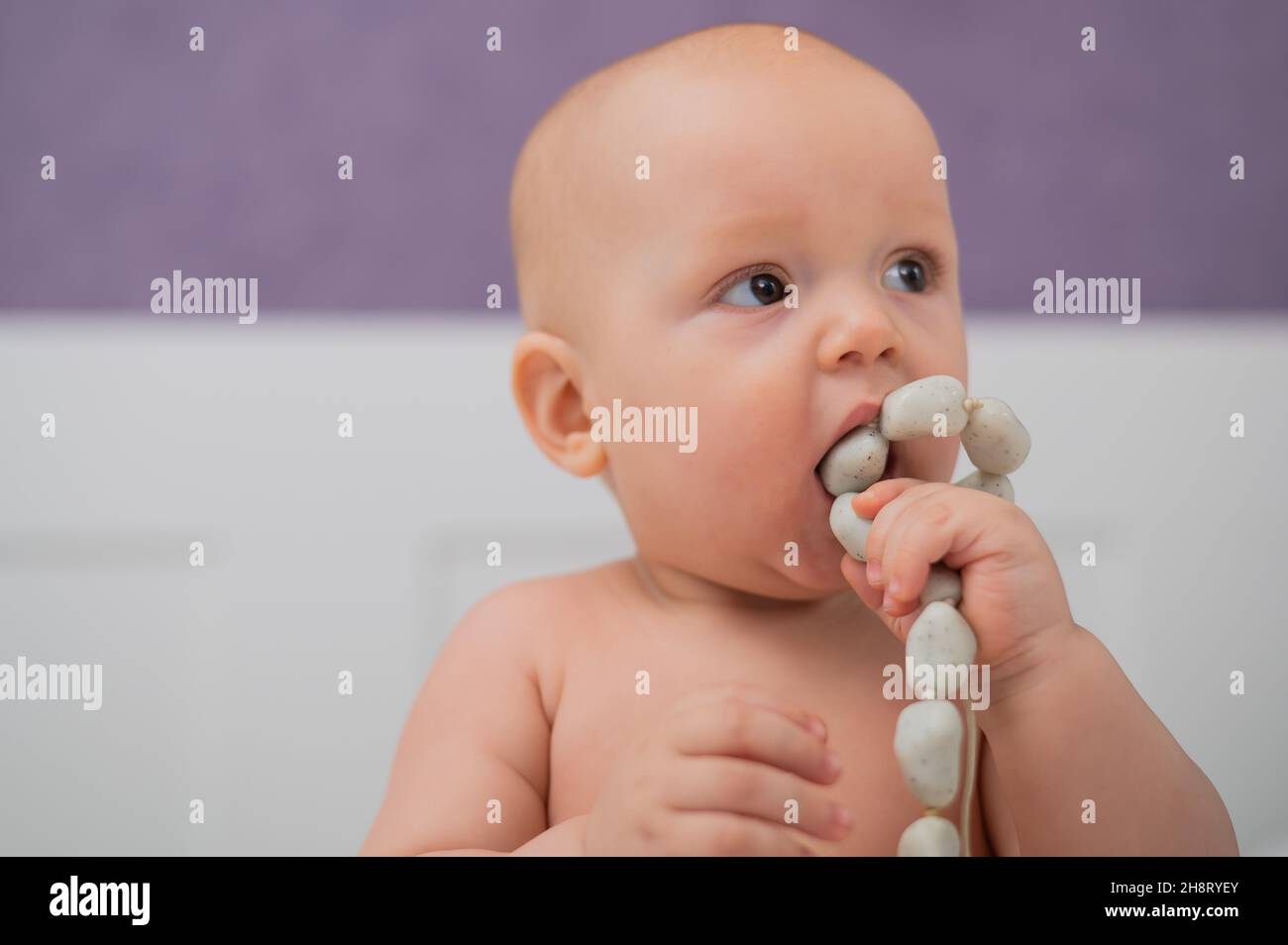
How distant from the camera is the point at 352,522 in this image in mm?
1348

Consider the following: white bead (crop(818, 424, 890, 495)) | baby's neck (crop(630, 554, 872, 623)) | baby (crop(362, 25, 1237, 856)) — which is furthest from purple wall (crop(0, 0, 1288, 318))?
white bead (crop(818, 424, 890, 495))

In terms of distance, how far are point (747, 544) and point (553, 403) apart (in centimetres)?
19

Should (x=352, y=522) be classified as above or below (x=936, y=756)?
above

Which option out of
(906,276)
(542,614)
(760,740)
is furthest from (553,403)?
(760,740)

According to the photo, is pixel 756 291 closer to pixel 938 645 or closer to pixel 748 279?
pixel 748 279

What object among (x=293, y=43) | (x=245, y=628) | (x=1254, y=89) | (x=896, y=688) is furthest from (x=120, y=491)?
(x=1254, y=89)

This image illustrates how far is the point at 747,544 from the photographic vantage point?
0.77m

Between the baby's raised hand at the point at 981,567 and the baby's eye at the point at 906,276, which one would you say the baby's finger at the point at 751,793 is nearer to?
the baby's raised hand at the point at 981,567

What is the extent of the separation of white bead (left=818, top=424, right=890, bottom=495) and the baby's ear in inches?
7.6

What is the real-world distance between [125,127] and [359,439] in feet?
1.76

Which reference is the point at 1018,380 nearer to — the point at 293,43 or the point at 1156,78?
the point at 1156,78

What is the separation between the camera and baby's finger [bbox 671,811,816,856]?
59 centimetres

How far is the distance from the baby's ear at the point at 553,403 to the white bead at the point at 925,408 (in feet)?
0.80

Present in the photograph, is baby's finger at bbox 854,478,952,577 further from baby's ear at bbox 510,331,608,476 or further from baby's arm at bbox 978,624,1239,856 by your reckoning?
baby's ear at bbox 510,331,608,476
